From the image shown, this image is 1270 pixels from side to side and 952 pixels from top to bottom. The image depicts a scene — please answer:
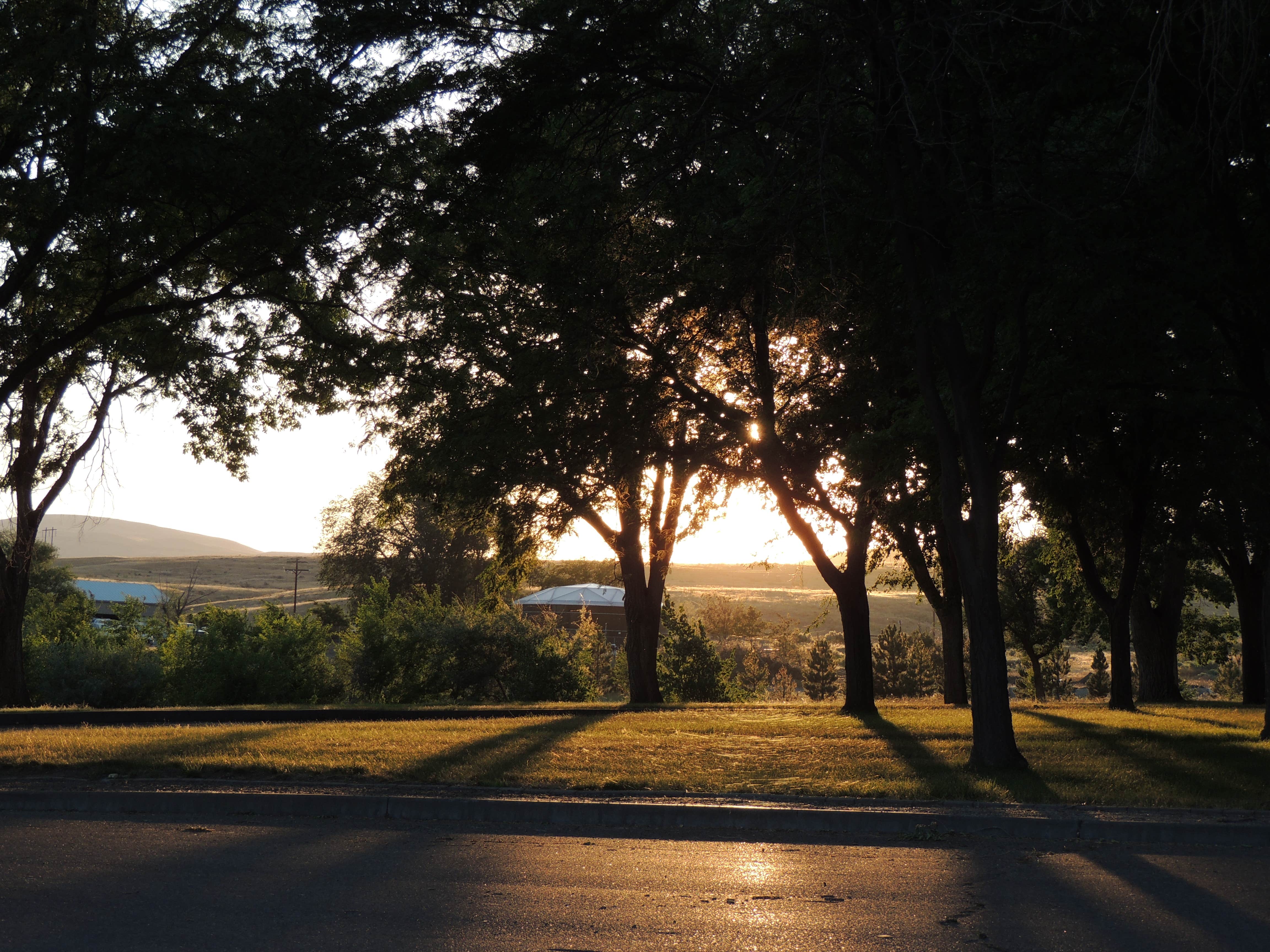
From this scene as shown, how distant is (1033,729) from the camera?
16.5m

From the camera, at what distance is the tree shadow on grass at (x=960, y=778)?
30.6 ft

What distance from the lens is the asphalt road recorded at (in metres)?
5.31

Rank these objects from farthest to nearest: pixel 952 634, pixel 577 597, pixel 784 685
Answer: pixel 577 597, pixel 784 685, pixel 952 634

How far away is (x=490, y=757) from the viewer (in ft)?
39.3

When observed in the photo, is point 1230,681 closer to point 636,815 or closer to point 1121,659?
point 1121,659

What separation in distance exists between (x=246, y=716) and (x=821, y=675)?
2692 inches

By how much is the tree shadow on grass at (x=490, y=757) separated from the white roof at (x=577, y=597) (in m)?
65.8

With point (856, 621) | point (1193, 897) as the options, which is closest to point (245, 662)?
point (856, 621)

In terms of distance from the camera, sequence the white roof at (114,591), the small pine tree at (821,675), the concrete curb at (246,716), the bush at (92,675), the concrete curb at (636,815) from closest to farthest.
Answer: the concrete curb at (636,815) → the concrete curb at (246,716) → the bush at (92,675) → the small pine tree at (821,675) → the white roof at (114,591)

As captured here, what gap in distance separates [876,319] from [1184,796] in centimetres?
738

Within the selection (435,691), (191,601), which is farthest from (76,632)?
(191,601)

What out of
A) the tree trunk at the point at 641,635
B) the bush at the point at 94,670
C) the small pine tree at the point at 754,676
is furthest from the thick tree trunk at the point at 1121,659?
the small pine tree at the point at 754,676

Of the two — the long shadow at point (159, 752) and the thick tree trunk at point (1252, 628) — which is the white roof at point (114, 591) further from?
the long shadow at point (159, 752)

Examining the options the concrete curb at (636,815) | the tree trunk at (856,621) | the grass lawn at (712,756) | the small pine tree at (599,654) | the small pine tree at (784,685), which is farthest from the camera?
the small pine tree at (784,685)
